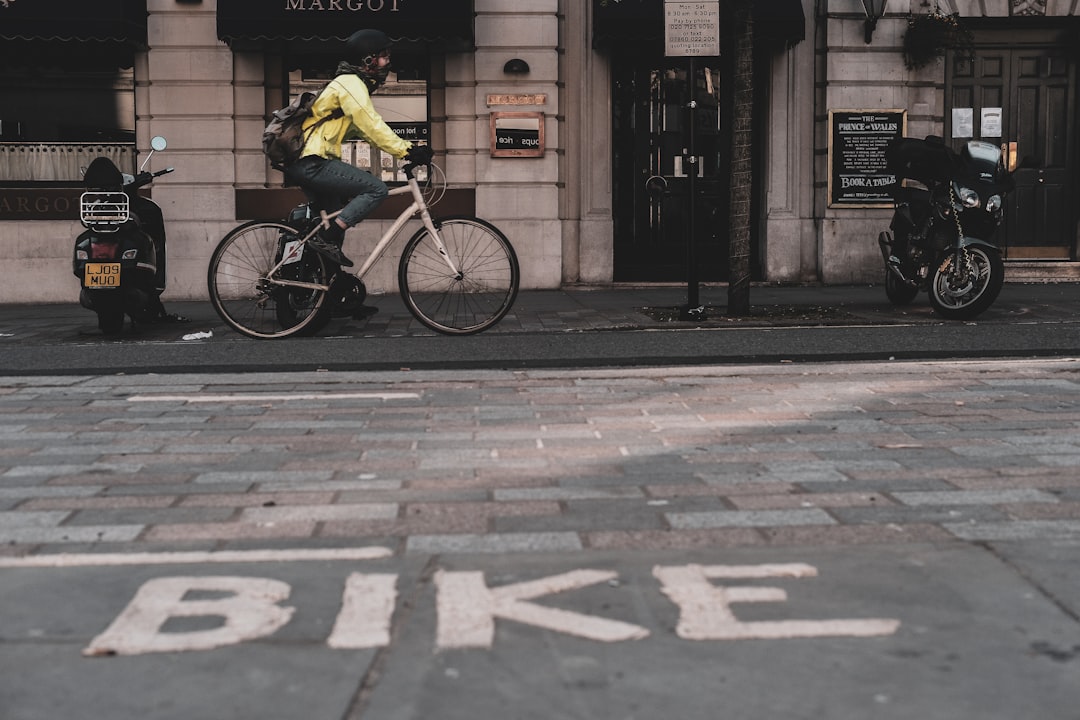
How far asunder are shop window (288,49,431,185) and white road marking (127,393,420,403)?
28.4ft

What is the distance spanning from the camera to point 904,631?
2898 mm

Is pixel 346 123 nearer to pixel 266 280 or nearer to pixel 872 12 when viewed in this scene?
pixel 266 280

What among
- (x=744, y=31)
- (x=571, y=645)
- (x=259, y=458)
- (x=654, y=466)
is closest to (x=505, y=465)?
(x=654, y=466)

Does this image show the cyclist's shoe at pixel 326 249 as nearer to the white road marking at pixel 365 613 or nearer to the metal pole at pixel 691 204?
the metal pole at pixel 691 204

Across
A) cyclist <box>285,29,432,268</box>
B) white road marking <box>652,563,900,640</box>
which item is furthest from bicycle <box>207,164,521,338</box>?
white road marking <box>652,563,900,640</box>

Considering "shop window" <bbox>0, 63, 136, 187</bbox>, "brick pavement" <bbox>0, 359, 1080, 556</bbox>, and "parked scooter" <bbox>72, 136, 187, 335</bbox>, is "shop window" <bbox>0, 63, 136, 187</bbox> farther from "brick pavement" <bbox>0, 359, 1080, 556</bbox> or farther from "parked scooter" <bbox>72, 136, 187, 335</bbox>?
"brick pavement" <bbox>0, 359, 1080, 556</bbox>

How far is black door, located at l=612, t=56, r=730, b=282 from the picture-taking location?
15469mm

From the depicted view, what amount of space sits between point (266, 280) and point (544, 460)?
182 inches

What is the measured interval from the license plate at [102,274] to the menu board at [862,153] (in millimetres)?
8407

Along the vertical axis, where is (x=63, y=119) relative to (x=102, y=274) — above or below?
above

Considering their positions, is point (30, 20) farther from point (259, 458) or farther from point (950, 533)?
point (950, 533)

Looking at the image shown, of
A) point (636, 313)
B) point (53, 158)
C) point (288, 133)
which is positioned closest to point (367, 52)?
point (288, 133)

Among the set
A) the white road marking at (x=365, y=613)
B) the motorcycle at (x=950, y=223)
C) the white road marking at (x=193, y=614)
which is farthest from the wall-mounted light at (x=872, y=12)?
the white road marking at (x=193, y=614)

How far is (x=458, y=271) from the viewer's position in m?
8.95
